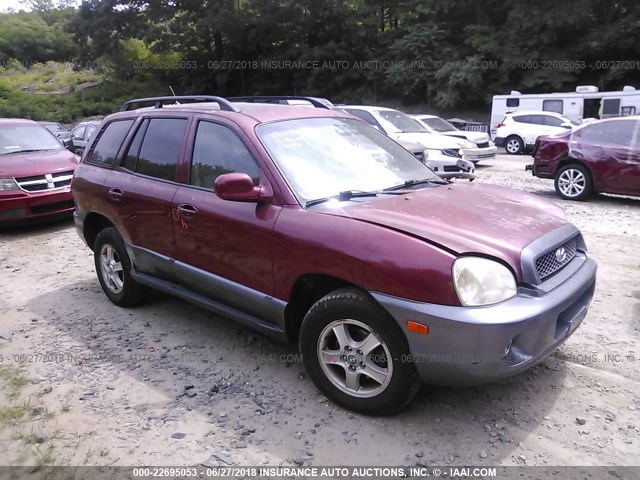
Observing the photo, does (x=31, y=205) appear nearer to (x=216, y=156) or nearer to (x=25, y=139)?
(x=25, y=139)

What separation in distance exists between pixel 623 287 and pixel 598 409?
2286 mm

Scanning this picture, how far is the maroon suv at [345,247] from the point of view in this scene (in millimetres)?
2627

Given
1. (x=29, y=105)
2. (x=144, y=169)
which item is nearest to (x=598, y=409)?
(x=144, y=169)

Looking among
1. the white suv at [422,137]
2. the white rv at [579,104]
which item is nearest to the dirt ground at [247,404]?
the white suv at [422,137]

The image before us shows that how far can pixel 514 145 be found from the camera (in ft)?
59.6

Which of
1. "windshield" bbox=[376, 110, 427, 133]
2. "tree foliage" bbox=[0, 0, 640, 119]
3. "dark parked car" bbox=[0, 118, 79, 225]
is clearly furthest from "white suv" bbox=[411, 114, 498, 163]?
"tree foliage" bbox=[0, 0, 640, 119]

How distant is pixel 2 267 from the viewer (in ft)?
20.9

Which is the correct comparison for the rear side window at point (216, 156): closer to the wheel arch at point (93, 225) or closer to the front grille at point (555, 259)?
the wheel arch at point (93, 225)

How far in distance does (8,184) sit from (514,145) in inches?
628

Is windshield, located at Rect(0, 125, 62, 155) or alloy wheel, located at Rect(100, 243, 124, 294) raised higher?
windshield, located at Rect(0, 125, 62, 155)

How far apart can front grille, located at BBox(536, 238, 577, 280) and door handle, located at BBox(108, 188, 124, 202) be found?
340cm

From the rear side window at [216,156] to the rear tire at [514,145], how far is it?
16.4 metres

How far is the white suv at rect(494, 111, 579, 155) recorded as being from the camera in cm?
1736

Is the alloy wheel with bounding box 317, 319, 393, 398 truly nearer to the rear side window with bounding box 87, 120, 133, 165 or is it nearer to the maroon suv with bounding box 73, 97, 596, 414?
the maroon suv with bounding box 73, 97, 596, 414
